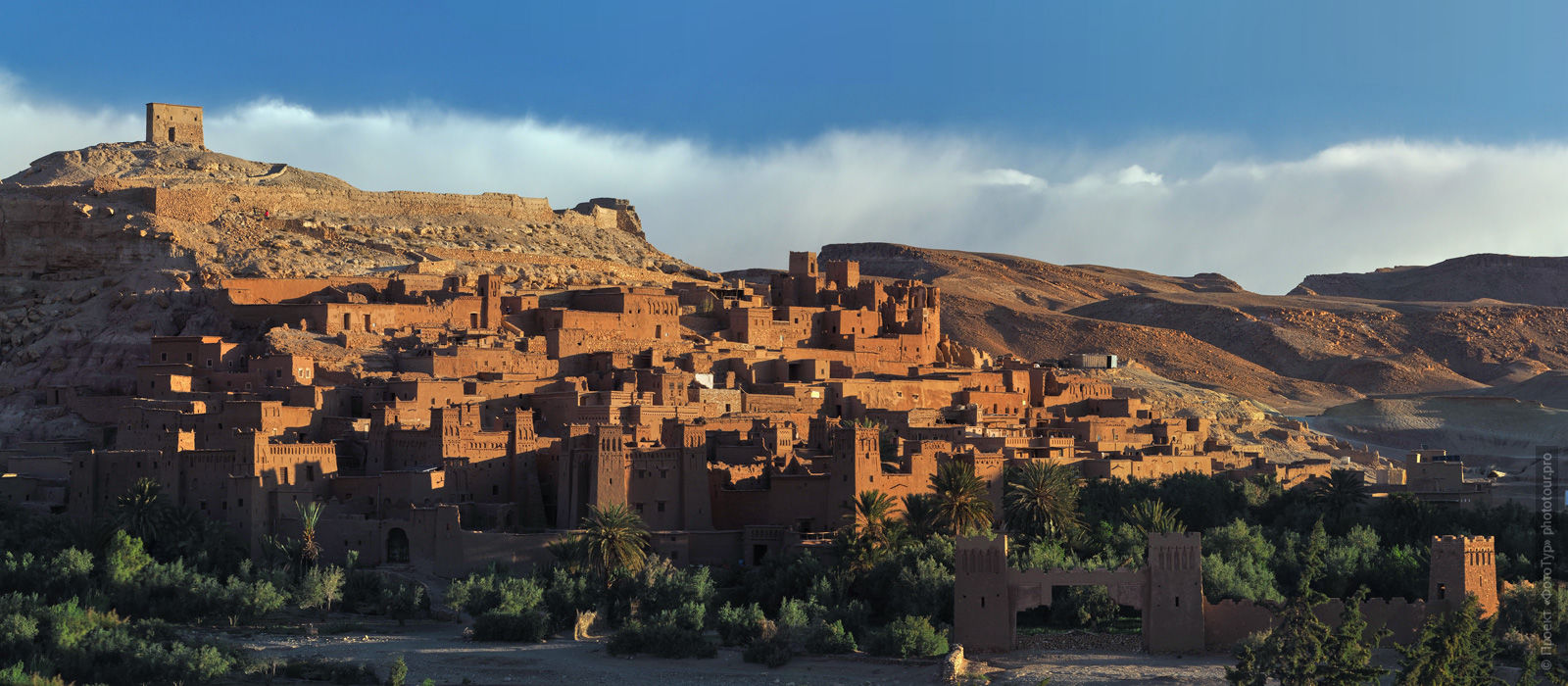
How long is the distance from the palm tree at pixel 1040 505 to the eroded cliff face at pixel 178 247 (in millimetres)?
18981

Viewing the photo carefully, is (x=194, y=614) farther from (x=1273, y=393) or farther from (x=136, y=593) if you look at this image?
(x=1273, y=393)

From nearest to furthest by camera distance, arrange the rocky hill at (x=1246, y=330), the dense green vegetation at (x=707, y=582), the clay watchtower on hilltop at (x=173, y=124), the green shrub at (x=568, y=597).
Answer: the dense green vegetation at (x=707, y=582)
the green shrub at (x=568, y=597)
the clay watchtower on hilltop at (x=173, y=124)
the rocky hill at (x=1246, y=330)

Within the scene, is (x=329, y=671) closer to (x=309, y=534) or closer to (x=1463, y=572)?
(x=309, y=534)

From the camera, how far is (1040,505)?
3978cm

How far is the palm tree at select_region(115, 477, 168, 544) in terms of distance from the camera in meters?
39.0

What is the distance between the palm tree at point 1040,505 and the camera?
39656mm

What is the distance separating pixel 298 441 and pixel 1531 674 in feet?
72.9

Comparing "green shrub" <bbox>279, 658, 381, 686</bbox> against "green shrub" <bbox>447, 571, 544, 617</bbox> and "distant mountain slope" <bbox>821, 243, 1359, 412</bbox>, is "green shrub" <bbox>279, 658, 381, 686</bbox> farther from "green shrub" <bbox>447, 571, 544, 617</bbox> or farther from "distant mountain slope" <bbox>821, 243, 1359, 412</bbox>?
"distant mountain slope" <bbox>821, 243, 1359, 412</bbox>

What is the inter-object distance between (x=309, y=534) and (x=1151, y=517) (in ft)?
49.0

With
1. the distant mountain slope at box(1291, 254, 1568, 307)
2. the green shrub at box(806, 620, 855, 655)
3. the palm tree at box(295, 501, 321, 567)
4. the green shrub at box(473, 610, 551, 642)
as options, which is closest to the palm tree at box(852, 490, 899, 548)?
the green shrub at box(806, 620, 855, 655)

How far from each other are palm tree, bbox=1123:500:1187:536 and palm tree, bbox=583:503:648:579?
8.86m

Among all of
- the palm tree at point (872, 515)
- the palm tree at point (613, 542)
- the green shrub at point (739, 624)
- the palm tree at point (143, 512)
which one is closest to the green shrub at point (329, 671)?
the palm tree at point (613, 542)

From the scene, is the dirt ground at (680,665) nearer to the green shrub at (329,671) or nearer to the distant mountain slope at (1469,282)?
the green shrub at (329,671)

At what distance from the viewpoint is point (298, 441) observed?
4084cm
